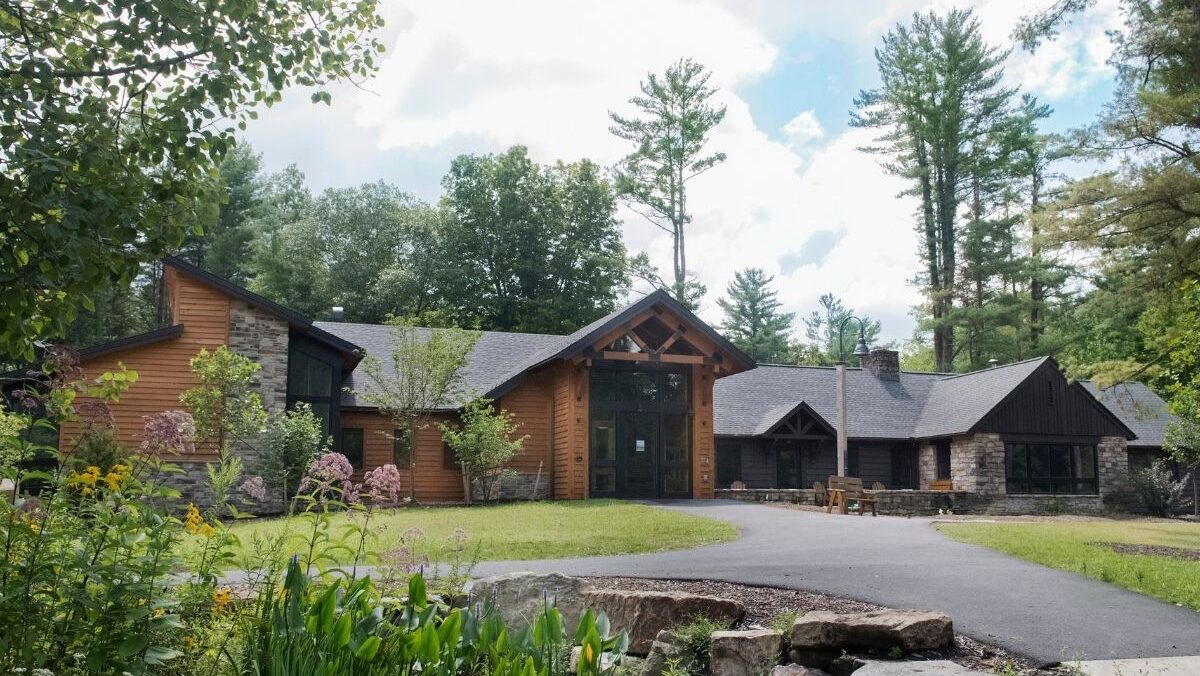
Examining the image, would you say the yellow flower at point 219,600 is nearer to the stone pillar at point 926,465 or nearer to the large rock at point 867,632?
the large rock at point 867,632

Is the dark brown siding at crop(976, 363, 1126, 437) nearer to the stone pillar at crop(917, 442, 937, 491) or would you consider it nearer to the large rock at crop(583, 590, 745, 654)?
the stone pillar at crop(917, 442, 937, 491)

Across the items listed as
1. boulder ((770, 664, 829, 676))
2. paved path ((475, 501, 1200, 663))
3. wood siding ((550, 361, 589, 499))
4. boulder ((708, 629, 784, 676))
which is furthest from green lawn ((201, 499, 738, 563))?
boulder ((770, 664, 829, 676))

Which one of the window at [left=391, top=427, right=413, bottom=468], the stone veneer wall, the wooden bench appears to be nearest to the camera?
the wooden bench

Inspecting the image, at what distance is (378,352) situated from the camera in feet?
86.4

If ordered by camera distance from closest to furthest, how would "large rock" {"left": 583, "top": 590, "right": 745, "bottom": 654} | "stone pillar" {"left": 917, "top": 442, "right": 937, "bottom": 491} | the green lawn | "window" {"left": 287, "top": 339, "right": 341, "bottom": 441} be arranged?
A: 1. "large rock" {"left": 583, "top": 590, "right": 745, "bottom": 654}
2. the green lawn
3. "window" {"left": 287, "top": 339, "right": 341, "bottom": 441}
4. "stone pillar" {"left": 917, "top": 442, "right": 937, "bottom": 491}

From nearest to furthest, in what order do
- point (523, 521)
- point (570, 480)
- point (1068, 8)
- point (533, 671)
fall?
point (533, 671) → point (523, 521) → point (1068, 8) → point (570, 480)

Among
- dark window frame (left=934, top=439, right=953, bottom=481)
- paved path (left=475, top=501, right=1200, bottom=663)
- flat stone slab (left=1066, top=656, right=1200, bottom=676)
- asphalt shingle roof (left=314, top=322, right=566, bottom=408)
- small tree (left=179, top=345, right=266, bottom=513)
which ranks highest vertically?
asphalt shingle roof (left=314, top=322, right=566, bottom=408)

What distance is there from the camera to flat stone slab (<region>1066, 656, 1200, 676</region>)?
6102 millimetres

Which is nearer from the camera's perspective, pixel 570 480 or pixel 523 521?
pixel 523 521

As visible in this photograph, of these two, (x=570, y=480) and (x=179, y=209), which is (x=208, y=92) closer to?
(x=179, y=209)

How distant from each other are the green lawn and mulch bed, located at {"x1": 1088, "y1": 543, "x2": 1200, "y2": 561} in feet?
17.7

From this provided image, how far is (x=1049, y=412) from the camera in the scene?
2852cm

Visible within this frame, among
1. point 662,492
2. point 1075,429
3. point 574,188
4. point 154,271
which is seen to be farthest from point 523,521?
point 154,271

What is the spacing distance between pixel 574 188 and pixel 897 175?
14.6 m
